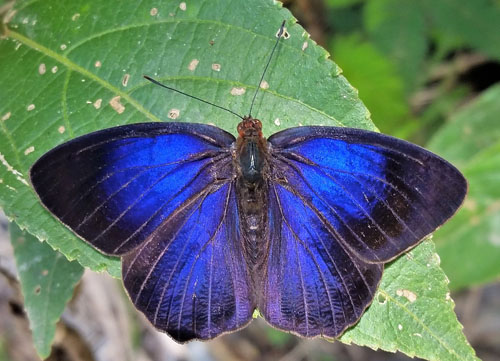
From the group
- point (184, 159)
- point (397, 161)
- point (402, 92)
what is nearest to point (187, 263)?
point (184, 159)

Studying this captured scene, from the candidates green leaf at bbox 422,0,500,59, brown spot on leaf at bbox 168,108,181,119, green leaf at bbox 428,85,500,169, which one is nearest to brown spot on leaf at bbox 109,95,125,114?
brown spot on leaf at bbox 168,108,181,119

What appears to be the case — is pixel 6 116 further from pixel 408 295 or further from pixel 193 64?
pixel 408 295

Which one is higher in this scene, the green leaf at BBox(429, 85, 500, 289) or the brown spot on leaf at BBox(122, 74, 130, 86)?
the brown spot on leaf at BBox(122, 74, 130, 86)

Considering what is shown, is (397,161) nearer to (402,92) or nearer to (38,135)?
(38,135)

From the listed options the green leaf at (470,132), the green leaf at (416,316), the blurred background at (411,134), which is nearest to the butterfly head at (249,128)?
the green leaf at (416,316)

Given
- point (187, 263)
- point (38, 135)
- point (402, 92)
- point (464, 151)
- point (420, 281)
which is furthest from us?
point (402, 92)

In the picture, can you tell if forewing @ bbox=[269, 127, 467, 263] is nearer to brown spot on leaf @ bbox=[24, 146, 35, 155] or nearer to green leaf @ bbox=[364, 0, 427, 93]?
brown spot on leaf @ bbox=[24, 146, 35, 155]

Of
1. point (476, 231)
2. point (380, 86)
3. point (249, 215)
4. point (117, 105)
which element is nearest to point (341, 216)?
point (249, 215)
